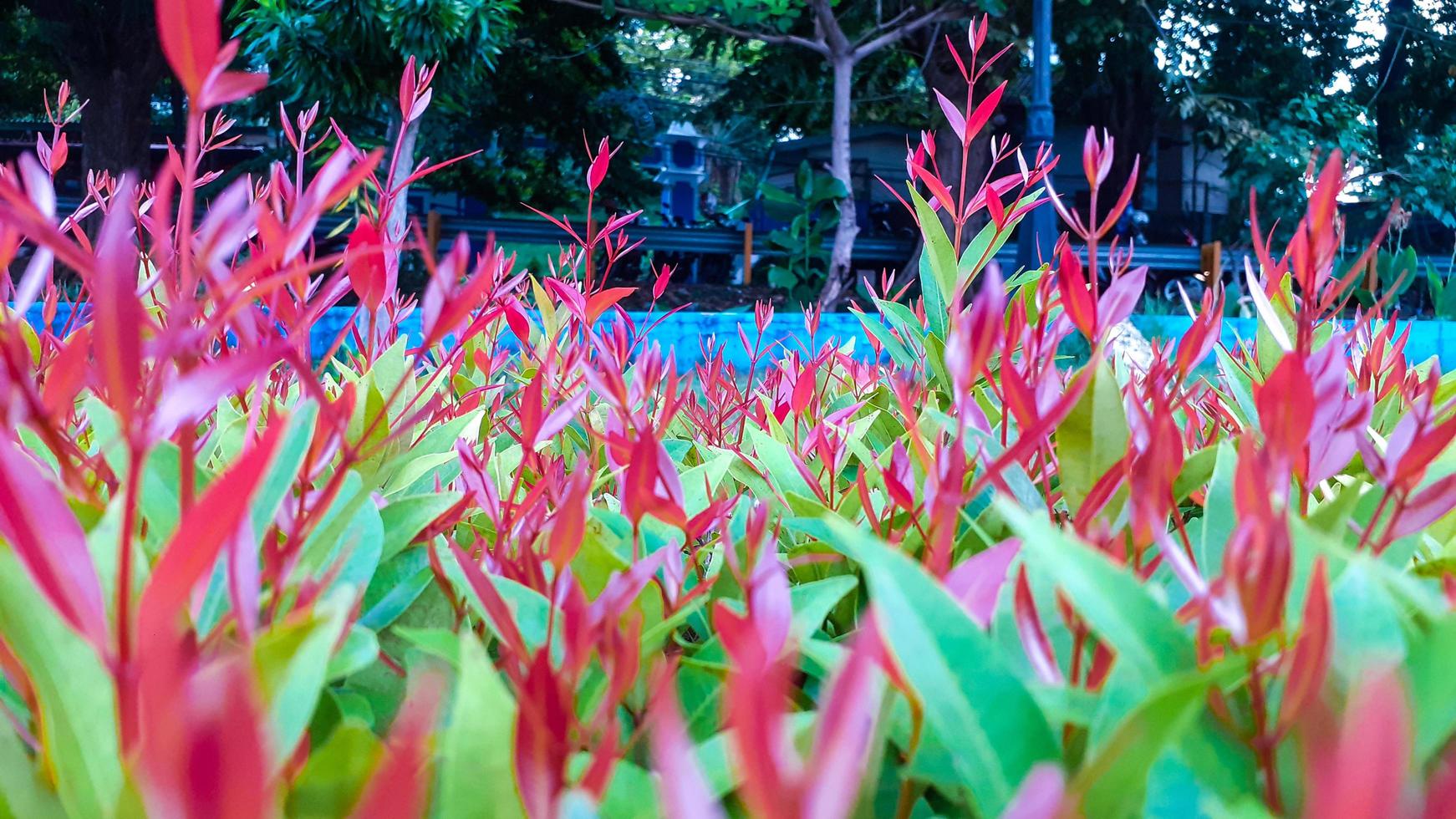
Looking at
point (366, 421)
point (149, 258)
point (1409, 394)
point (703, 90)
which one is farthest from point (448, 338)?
point (703, 90)

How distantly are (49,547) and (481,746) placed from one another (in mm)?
112

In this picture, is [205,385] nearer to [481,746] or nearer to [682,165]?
[481,746]

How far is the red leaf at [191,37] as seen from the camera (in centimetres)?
27

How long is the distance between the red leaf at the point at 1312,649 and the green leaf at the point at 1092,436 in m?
0.18

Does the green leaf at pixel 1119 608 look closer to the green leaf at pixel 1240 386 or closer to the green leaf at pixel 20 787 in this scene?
the green leaf at pixel 20 787

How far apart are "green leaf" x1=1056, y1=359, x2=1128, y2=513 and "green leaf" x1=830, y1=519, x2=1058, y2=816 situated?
193mm

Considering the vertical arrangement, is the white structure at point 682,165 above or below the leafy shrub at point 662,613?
above

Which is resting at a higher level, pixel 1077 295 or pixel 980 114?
pixel 980 114

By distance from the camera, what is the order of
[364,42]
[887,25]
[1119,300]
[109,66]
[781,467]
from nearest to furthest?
1. [1119,300]
2. [781,467]
3. [364,42]
4. [887,25]
5. [109,66]

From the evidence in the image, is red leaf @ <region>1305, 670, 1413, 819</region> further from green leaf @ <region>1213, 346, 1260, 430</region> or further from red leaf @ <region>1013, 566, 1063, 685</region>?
green leaf @ <region>1213, 346, 1260, 430</region>

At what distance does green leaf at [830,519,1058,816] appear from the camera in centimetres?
26

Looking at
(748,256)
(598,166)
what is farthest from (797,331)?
(598,166)

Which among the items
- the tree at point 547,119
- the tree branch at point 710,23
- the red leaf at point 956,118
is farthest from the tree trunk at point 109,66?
the red leaf at point 956,118

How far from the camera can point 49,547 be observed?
9.5 inches
